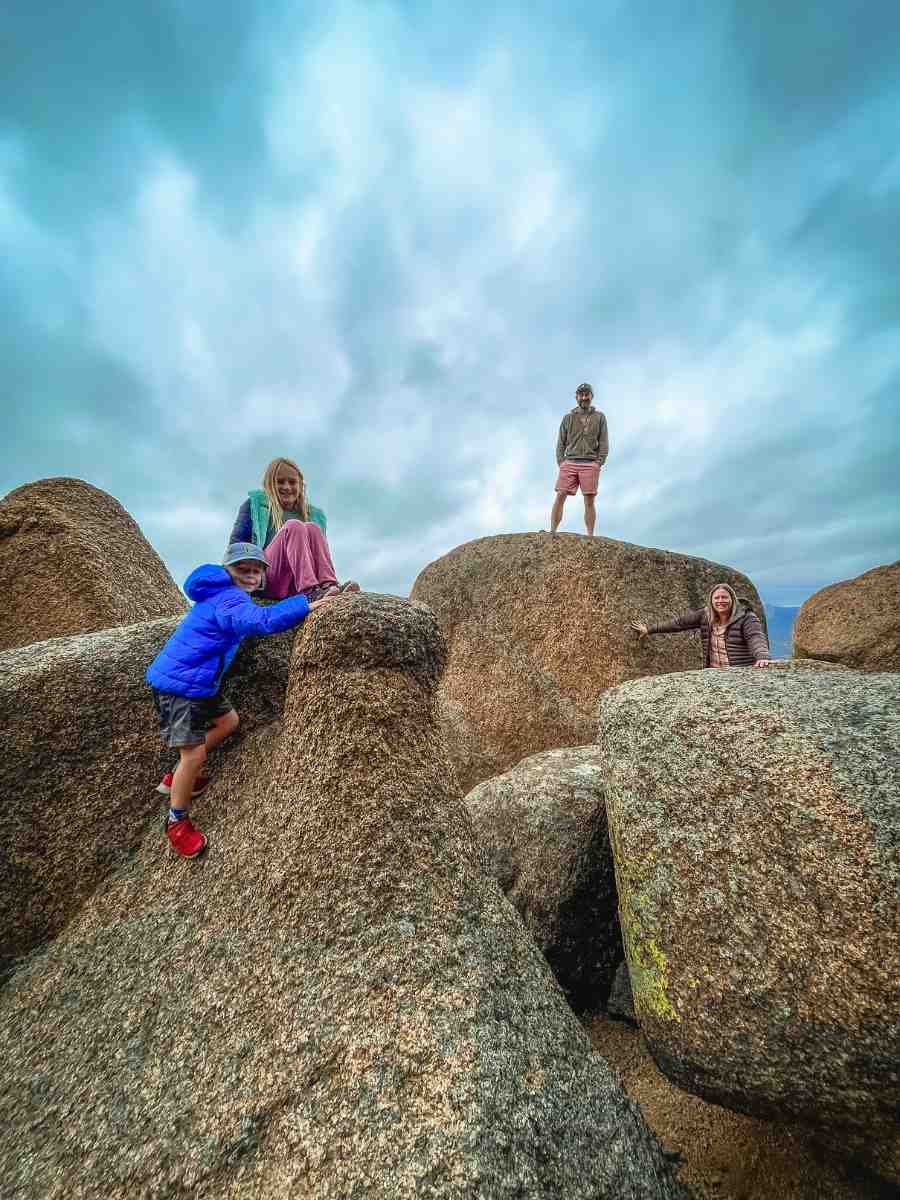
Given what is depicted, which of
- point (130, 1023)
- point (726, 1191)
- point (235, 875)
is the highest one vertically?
point (235, 875)

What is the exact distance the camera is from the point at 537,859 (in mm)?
5320

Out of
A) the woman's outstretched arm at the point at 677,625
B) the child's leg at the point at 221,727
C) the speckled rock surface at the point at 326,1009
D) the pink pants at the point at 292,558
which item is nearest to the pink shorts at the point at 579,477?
the woman's outstretched arm at the point at 677,625

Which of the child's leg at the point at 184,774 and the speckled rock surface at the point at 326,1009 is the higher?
the child's leg at the point at 184,774

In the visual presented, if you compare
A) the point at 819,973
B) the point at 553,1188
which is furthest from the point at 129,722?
the point at 819,973

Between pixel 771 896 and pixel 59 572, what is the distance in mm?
7266

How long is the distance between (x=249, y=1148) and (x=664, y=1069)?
2.44 meters

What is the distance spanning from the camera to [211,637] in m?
3.83

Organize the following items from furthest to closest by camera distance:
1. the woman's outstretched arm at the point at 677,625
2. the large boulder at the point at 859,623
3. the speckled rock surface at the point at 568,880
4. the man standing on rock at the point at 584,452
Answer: the large boulder at the point at 859,623, the man standing on rock at the point at 584,452, the woman's outstretched arm at the point at 677,625, the speckled rock surface at the point at 568,880

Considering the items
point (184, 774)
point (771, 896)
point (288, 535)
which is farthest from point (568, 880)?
point (288, 535)

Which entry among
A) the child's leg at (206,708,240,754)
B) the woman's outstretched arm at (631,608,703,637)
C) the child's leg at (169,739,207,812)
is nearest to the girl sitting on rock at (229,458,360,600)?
the child's leg at (206,708,240,754)

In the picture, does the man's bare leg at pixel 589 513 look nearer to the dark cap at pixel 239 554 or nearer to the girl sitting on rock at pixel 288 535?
the girl sitting on rock at pixel 288 535

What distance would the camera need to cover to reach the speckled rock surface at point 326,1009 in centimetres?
252

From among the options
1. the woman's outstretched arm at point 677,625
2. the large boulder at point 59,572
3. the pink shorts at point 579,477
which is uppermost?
the pink shorts at point 579,477

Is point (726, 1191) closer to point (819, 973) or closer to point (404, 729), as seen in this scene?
point (819, 973)
